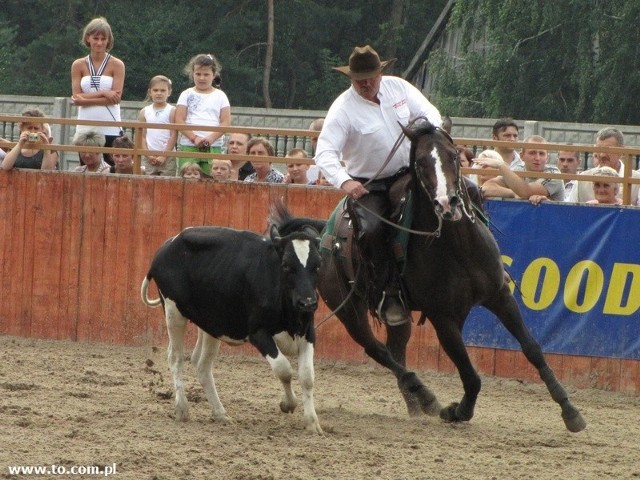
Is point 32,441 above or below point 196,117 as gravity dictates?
below

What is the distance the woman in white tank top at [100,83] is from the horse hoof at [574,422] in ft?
21.3

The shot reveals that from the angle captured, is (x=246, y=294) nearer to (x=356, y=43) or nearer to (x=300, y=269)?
(x=300, y=269)

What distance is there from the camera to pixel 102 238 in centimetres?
1348

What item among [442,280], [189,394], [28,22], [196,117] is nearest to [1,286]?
[196,117]

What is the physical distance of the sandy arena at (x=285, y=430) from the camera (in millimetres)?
7715

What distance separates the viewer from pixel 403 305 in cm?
948

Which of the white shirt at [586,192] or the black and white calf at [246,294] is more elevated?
the white shirt at [586,192]

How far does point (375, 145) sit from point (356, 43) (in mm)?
38600

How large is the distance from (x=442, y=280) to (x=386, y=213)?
69cm

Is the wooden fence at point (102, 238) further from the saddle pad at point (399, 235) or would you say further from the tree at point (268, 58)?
the tree at point (268, 58)

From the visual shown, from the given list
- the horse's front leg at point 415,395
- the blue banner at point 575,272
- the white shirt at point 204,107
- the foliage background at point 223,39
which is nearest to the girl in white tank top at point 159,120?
the white shirt at point 204,107

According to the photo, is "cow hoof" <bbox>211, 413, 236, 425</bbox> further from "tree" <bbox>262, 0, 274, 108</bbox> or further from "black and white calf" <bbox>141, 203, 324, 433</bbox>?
"tree" <bbox>262, 0, 274, 108</bbox>

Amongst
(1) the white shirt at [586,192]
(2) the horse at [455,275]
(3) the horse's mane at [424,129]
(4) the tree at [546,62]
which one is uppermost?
(4) the tree at [546,62]

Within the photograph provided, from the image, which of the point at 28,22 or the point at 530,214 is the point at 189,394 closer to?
the point at 530,214
